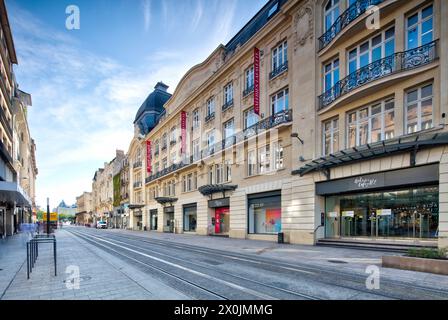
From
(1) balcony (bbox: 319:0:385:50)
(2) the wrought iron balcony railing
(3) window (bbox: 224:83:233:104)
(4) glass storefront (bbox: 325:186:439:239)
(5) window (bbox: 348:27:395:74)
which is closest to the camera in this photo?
(4) glass storefront (bbox: 325:186:439:239)

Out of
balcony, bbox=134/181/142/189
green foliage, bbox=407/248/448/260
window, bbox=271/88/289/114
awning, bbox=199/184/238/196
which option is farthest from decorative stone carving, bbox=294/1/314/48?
balcony, bbox=134/181/142/189

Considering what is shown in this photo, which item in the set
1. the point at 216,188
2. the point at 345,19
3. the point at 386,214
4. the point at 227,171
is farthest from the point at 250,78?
the point at 386,214

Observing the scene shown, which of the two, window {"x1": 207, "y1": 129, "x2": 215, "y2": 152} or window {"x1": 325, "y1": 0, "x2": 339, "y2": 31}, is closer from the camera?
window {"x1": 325, "y1": 0, "x2": 339, "y2": 31}

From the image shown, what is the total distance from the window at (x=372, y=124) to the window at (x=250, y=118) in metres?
8.65

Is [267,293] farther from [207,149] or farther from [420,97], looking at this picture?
[207,149]

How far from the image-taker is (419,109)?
43.3 feet

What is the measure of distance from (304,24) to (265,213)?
1334cm

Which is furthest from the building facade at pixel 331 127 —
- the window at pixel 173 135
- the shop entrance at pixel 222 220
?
the window at pixel 173 135

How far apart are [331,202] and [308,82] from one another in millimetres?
7550

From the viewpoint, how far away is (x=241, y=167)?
24328mm

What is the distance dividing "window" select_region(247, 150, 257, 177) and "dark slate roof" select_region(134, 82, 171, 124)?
101 ft

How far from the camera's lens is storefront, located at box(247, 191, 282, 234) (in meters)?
20.9

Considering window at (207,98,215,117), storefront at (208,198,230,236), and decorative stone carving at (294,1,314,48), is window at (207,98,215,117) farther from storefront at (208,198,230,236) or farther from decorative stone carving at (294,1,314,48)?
decorative stone carving at (294,1,314,48)
